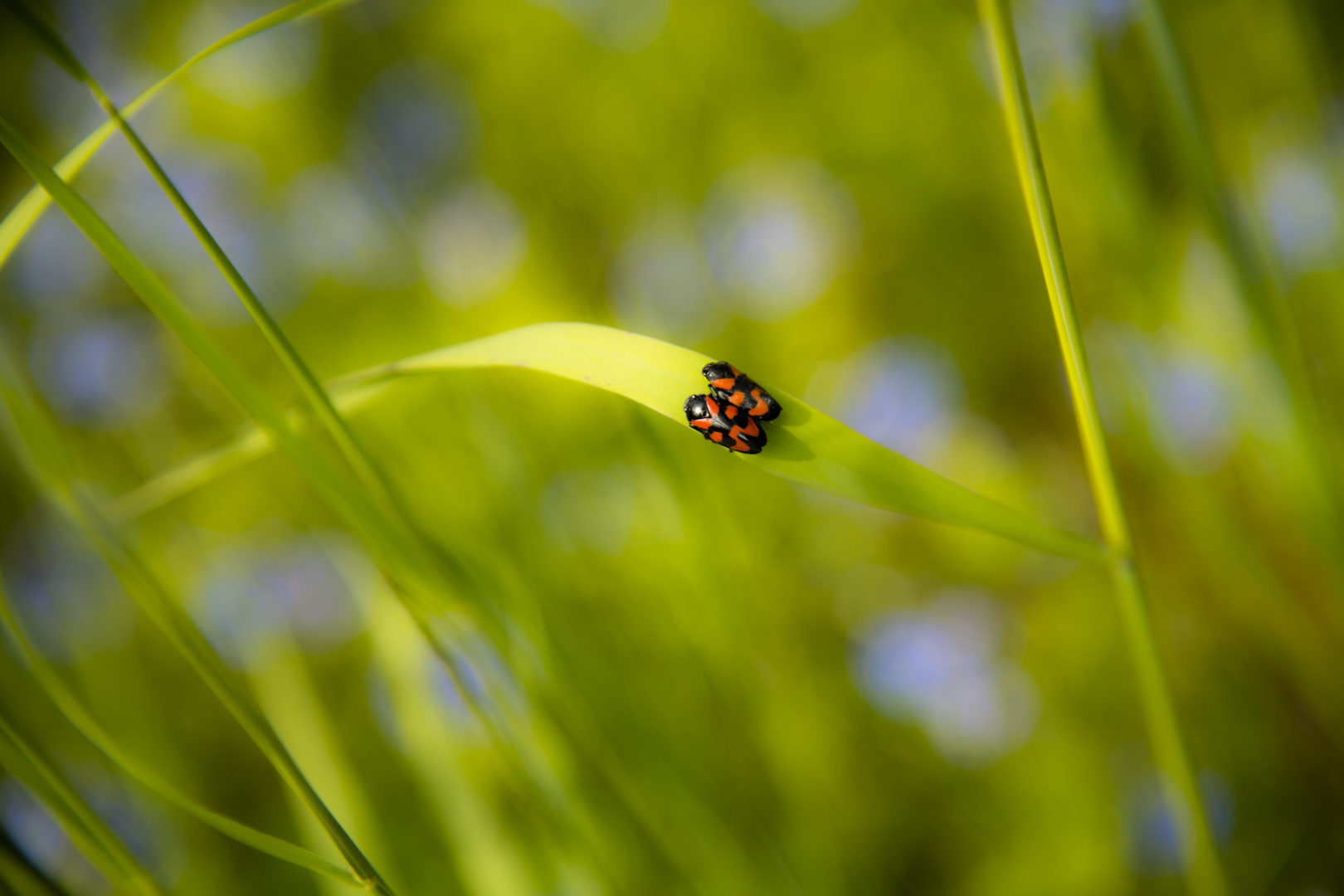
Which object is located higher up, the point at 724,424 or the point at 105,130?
the point at 105,130

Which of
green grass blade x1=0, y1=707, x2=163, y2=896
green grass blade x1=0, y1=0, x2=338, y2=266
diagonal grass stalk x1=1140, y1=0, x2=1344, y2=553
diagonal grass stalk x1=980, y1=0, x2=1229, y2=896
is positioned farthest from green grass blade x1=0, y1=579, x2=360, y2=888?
diagonal grass stalk x1=1140, y1=0, x2=1344, y2=553

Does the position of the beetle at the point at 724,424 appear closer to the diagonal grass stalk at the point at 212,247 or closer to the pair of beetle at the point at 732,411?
the pair of beetle at the point at 732,411

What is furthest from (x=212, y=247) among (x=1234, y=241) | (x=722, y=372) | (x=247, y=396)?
(x=1234, y=241)

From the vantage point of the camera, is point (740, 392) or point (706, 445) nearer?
point (740, 392)

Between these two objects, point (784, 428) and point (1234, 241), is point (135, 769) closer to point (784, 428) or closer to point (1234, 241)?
point (784, 428)

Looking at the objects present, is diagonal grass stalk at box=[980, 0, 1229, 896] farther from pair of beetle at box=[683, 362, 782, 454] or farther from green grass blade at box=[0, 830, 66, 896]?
green grass blade at box=[0, 830, 66, 896]

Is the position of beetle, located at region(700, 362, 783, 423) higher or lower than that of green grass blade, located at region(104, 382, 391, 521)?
lower

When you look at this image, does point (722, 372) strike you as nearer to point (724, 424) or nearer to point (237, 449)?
point (724, 424)
